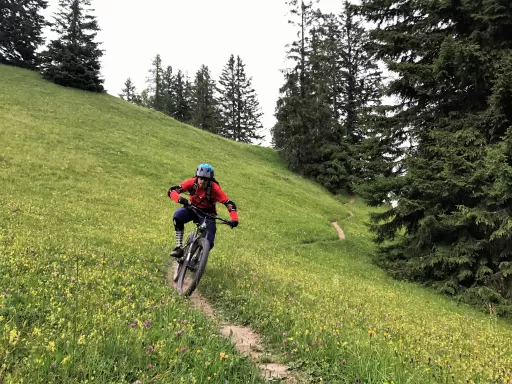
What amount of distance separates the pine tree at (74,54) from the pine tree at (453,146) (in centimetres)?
4223

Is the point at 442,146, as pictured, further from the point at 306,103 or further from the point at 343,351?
the point at 306,103

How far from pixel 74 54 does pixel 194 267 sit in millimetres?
50605

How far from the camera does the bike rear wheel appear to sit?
802 cm

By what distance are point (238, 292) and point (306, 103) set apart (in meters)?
40.8

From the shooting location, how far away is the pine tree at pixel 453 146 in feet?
44.3

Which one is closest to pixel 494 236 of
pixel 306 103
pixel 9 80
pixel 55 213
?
pixel 55 213

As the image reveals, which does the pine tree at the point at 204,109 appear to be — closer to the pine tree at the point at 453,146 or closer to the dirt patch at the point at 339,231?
the dirt patch at the point at 339,231

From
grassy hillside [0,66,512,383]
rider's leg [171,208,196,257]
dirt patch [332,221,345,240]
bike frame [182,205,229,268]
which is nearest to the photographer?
grassy hillside [0,66,512,383]

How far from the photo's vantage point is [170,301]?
21.8ft

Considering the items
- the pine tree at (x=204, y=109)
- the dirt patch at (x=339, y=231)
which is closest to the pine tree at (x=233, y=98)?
the pine tree at (x=204, y=109)

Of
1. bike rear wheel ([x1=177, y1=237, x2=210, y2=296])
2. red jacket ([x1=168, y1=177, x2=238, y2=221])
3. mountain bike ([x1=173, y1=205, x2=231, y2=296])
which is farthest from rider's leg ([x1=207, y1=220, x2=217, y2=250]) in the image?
red jacket ([x1=168, y1=177, x2=238, y2=221])

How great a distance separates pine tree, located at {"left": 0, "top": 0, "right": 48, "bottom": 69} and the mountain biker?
57254 millimetres

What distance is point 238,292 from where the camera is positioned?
8711 millimetres

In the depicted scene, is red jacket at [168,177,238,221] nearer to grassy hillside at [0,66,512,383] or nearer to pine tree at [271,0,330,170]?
grassy hillside at [0,66,512,383]
